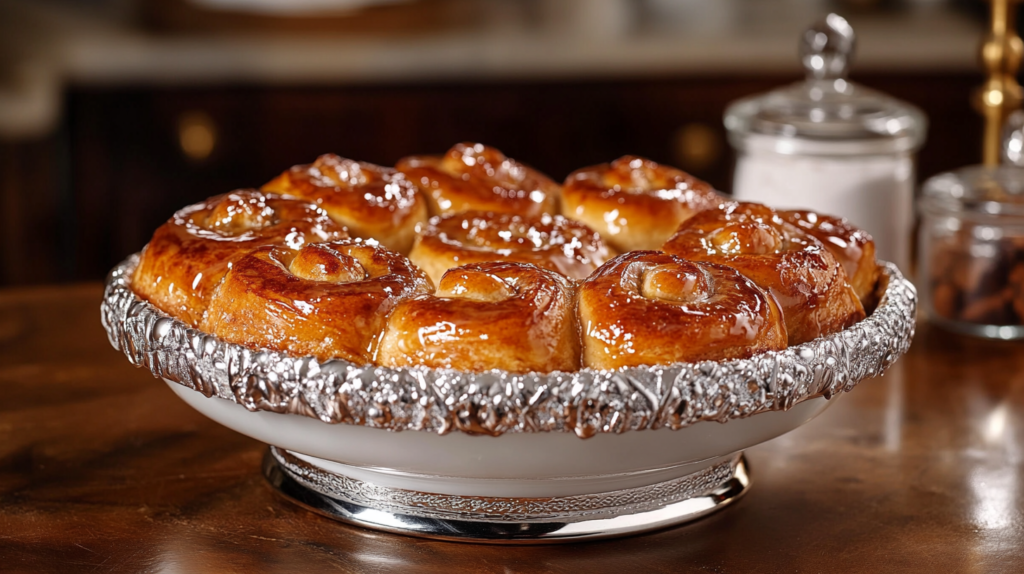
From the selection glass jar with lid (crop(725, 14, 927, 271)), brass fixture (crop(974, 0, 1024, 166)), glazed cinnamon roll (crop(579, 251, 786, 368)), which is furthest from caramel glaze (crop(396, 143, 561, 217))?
brass fixture (crop(974, 0, 1024, 166))

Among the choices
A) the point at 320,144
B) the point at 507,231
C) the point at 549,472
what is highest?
the point at 507,231

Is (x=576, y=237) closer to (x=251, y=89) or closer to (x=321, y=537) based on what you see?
(x=321, y=537)

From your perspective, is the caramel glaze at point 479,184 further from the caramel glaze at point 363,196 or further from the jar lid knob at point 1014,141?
the jar lid knob at point 1014,141

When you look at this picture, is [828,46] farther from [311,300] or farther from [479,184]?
[311,300]

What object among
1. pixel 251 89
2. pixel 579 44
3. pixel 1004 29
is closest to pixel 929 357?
pixel 1004 29

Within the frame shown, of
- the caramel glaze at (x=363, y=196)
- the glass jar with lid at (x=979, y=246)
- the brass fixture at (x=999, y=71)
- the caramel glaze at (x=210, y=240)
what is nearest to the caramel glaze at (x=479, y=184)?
the caramel glaze at (x=363, y=196)

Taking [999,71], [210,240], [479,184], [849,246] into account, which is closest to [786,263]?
[849,246]
